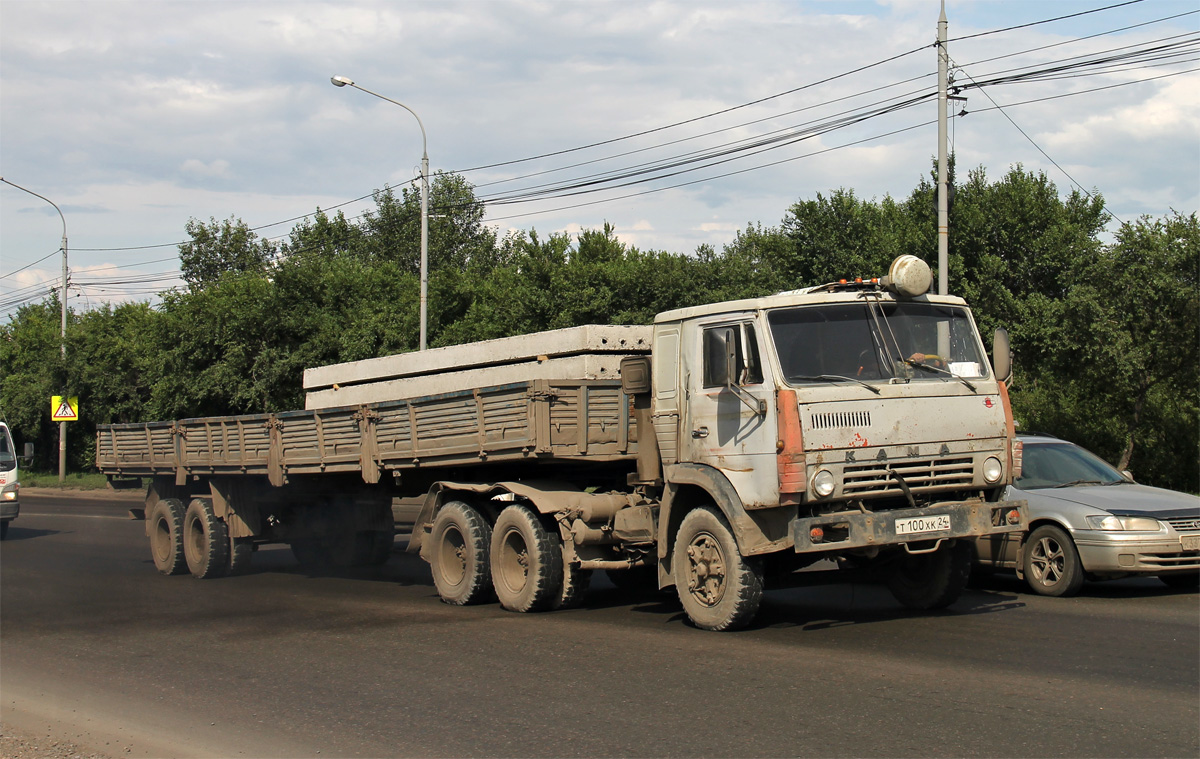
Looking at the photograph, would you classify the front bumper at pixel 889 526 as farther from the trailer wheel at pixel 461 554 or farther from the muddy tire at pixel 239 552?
the muddy tire at pixel 239 552

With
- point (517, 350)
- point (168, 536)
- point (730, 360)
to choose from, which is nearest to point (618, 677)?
point (730, 360)

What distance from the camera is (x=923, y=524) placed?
7.79 metres

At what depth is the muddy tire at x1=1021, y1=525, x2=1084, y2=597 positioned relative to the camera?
9578 millimetres

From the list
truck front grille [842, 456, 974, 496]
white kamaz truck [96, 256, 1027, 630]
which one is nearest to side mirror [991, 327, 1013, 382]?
white kamaz truck [96, 256, 1027, 630]

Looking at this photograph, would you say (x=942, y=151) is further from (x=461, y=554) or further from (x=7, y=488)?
(x=7, y=488)

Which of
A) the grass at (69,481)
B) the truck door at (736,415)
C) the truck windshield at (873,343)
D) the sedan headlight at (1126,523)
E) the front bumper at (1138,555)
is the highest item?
the truck windshield at (873,343)

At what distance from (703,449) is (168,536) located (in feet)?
30.0

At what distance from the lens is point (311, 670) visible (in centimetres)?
738

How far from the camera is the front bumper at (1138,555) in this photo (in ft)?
30.5

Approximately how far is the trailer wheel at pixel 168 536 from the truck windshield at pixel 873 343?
31.4 ft

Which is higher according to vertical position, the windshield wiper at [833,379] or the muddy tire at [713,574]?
the windshield wiper at [833,379]

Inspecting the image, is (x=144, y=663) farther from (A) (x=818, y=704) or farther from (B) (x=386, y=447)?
(A) (x=818, y=704)

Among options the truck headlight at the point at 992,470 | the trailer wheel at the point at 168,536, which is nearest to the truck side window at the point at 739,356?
the truck headlight at the point at 992,470

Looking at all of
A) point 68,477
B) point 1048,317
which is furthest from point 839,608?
point 68,477
